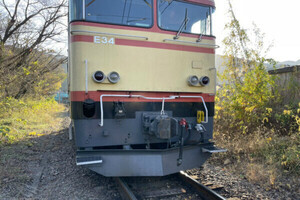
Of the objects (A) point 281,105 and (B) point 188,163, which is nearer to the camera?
(B) point 188,163

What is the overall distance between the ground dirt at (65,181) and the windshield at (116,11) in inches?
116

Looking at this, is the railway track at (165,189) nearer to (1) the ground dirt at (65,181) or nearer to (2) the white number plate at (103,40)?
(1) the ground dirt at (65,181)

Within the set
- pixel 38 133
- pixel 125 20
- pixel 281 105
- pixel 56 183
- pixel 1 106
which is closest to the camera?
pixel 125 20

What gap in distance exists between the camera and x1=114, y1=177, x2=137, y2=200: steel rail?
3493mm

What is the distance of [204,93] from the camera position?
4.60 meters

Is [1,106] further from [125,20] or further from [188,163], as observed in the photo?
[188,163]

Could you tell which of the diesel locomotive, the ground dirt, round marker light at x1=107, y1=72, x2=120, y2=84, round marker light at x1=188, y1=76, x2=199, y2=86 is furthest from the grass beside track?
round marker light at x1=188, y1=76, x2=199, y2=86

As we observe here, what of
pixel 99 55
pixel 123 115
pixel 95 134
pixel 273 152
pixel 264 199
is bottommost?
pixel 264 199

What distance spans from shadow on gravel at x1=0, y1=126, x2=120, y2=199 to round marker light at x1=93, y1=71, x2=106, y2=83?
1.94 m

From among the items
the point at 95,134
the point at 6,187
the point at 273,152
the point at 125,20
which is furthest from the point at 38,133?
the point at 273,152

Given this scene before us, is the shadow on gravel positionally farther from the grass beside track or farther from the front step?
the grass beside track

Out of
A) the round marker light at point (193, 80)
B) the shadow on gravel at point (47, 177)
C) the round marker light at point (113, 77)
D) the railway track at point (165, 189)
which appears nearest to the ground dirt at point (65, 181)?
the shadow on gravel at point (47, 177)

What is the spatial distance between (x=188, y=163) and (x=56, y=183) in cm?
257

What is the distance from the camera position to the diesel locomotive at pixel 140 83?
3.76 meters
